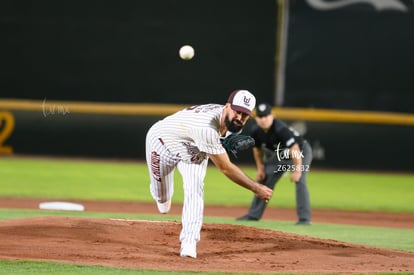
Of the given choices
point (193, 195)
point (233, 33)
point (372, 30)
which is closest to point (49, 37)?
point (233, 33)

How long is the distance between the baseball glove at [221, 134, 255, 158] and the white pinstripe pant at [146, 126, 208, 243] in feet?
0.78

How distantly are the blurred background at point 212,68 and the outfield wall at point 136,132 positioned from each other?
19 mm

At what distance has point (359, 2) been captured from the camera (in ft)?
52.5

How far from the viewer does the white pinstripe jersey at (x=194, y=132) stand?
618cm

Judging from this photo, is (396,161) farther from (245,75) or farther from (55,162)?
(55,162)

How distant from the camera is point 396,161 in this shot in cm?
1638

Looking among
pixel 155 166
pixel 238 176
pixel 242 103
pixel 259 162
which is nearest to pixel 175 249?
pixel 155 166

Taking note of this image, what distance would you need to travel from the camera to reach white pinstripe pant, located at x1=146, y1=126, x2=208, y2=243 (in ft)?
20.6

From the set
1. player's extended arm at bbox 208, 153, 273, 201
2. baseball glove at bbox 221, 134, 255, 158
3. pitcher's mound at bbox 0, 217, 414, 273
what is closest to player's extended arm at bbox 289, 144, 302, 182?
pitcher's mound at bbox 0, 217, 414, 273

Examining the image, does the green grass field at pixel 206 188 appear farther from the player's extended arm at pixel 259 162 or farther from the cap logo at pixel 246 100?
the cap logo at pixel 246 100

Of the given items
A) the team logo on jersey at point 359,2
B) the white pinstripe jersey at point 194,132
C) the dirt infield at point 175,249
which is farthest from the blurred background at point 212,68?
the white pinstripe jersey at point 194,132

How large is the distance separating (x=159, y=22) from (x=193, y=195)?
34.0 ft

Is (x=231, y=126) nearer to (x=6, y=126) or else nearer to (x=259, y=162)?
(x=259, y=162)

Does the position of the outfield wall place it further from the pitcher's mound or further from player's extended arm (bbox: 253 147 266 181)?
the pitcher's mound
